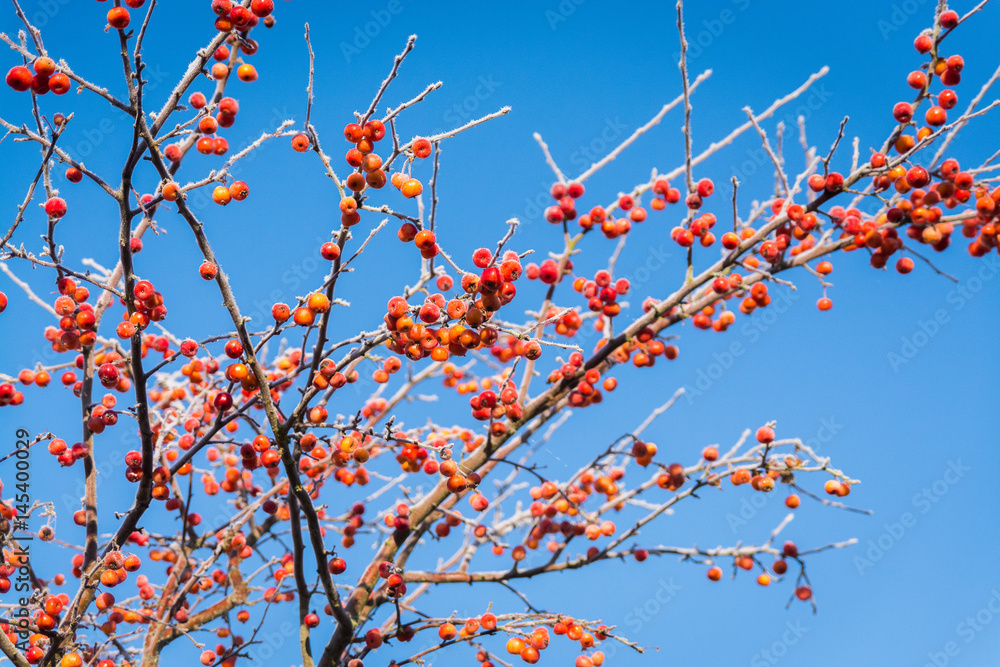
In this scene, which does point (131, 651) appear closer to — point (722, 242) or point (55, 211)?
point (55, 211)

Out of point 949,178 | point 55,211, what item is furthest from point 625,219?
point 55,211

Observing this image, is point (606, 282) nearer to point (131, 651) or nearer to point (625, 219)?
point (625, 219)

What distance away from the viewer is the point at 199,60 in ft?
11.4

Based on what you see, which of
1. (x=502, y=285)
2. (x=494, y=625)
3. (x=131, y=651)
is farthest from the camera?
(x=131, y=651)

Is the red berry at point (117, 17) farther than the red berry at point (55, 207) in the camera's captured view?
No

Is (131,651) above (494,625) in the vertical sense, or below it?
above

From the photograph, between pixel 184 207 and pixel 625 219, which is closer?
pixel 184 207

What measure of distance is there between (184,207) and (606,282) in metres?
2.47

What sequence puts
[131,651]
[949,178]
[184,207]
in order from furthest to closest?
[131,651] < [949,178] < [184,207]

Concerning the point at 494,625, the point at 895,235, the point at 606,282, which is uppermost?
the point at 606,282

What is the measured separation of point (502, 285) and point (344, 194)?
82 cm

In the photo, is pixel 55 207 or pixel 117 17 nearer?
pixel 117 17

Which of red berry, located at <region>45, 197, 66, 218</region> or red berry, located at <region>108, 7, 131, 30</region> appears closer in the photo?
red berry, located at <region>108, 7, 131, 30</region>

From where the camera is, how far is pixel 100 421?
395 cm
